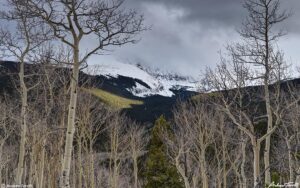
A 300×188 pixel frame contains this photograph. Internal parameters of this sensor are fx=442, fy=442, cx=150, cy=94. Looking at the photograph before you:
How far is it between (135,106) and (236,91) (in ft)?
374

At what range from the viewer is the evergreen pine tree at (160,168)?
42.0 m

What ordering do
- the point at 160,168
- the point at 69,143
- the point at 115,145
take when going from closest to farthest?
the point at 69,143, the point at 115,145, the point at 160,168

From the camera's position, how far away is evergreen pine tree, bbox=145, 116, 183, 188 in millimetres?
42031

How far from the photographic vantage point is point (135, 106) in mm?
136875

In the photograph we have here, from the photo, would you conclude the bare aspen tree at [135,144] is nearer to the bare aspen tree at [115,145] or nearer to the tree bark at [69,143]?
the bare aspen tree at [115,145]

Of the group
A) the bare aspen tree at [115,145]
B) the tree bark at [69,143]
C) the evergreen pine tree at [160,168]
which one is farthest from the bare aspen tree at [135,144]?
the tree bark at [69,143]

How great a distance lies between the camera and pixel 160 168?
43.3 metres

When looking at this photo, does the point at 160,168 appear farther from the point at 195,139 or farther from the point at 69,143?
the point at 69,143

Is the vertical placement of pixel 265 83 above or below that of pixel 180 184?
above

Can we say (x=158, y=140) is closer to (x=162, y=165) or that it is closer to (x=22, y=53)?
(x=162, y=165)

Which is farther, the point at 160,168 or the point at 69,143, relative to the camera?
the point at 160,168

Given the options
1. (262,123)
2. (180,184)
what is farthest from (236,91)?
(262,123)

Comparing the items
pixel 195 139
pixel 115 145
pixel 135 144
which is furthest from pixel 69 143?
pixel 135 144

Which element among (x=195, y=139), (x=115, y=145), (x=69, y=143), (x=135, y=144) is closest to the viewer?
(x=69, y=143)
